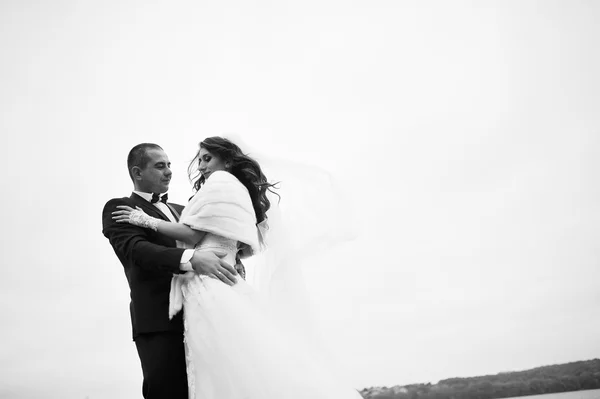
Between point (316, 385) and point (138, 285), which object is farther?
point (138, 285)

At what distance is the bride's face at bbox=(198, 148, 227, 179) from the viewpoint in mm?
4164

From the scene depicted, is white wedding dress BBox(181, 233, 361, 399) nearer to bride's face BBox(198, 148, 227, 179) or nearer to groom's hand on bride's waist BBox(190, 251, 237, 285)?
groom's hand on bride's waist BBox(190, 251, 237, 285)

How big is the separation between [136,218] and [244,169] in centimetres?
97

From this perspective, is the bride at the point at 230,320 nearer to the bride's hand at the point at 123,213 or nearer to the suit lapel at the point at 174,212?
the bride's hand at the point at 123,213

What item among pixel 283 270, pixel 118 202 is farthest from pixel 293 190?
pixel 118 202

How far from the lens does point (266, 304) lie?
3.72 m

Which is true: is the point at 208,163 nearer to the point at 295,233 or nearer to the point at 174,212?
the point at 174,212

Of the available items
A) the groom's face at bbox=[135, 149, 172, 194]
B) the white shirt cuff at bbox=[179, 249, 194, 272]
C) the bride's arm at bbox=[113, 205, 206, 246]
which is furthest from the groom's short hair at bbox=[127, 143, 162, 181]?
the white shirt cuff at bbox=[179, 249, 194, 272]

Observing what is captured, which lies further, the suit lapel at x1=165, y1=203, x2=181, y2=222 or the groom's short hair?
the suit lapel at x1=165, y1=203, x2=181, y2=222

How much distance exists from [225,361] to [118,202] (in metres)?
1.49

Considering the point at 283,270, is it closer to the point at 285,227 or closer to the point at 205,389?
the point at 285,227

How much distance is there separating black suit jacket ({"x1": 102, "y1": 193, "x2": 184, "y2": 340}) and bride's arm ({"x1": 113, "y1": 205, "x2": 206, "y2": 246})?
0.06 metres

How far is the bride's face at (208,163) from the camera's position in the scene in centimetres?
416

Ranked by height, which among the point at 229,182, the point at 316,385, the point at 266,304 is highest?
the point at 229,182
